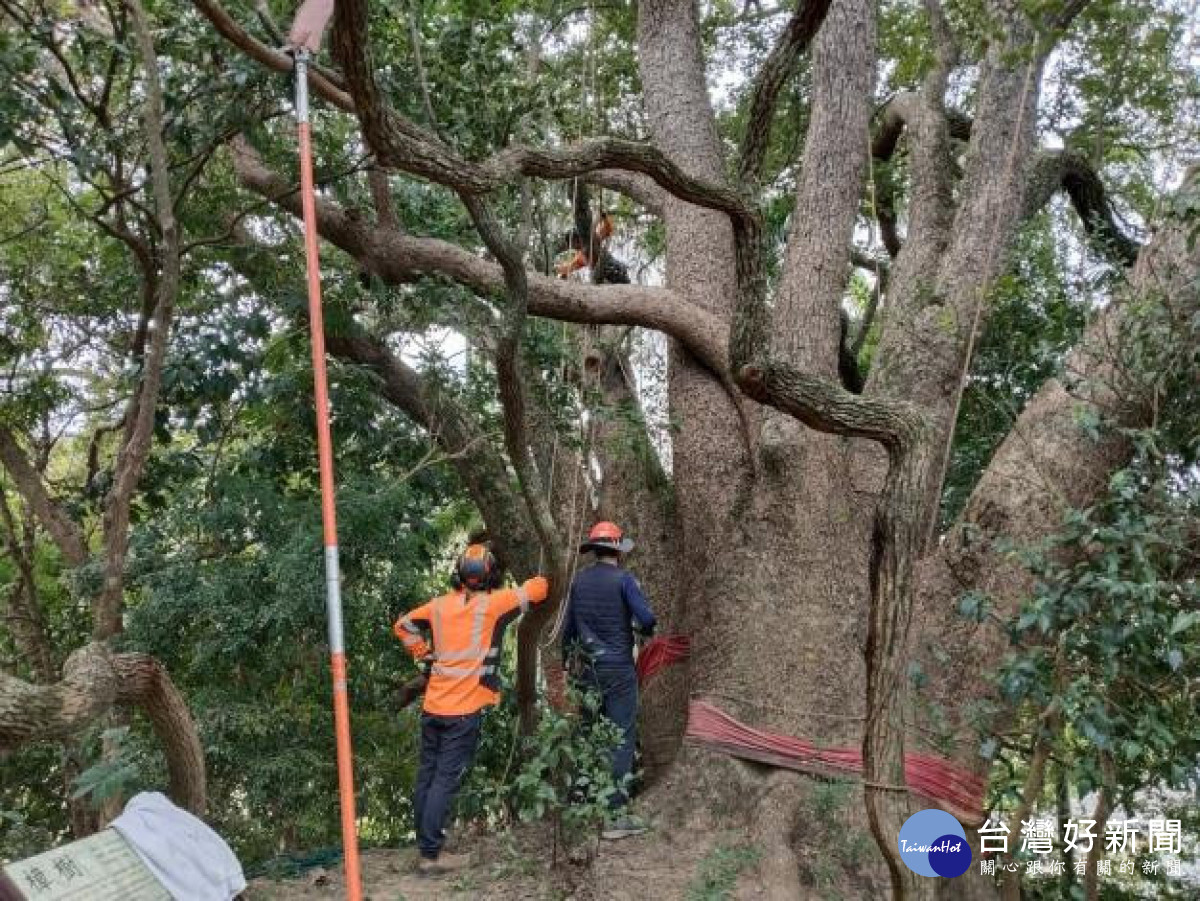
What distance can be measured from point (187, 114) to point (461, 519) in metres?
3.21

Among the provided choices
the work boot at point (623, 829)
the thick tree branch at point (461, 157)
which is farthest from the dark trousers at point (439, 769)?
the thick tree branch at point (461, 157)

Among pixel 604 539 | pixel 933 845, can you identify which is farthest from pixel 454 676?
pixel 933 845

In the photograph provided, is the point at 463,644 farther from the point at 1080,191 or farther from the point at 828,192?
the point at 1080,191

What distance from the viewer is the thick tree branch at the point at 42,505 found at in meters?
6.48

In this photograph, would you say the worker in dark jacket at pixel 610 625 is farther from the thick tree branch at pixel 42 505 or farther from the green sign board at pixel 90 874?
the thick tree branch at pixel 42 505

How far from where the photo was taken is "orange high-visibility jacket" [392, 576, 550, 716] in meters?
5.05

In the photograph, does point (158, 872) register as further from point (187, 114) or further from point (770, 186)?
point (770, 186)

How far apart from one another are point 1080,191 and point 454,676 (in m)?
4.70

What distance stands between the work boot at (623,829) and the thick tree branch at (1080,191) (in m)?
3.98

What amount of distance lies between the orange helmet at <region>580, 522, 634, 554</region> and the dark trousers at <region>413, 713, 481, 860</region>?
992 mm

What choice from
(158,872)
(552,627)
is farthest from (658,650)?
(158,872)

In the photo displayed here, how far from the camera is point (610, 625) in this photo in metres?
5.47

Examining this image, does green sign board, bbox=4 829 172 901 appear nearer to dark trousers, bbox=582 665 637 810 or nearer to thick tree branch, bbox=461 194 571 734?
thick tree branch, bbox=461 194 571 734

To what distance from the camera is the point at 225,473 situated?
606cm
